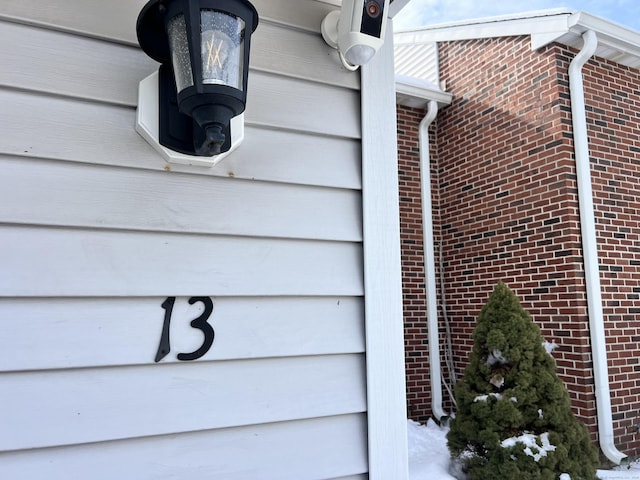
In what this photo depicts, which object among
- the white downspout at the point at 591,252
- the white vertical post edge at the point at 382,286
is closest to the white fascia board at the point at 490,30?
the white downspout at the point at 591,252

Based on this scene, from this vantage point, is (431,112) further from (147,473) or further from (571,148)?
(147,473)

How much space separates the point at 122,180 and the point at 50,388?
1.54 ft

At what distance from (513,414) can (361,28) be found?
2.56 meters

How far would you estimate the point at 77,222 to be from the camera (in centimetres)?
104

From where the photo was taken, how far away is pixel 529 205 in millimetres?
3967

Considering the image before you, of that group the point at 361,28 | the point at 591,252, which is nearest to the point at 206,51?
the point at 361,28

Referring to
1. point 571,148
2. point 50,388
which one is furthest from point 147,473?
point 571,148

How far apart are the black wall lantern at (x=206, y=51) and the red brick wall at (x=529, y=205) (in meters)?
3.33

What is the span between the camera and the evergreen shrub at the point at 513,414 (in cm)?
282

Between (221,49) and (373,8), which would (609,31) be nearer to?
(373,8)

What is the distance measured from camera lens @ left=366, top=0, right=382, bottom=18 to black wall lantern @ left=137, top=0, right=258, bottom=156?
1.07 feet

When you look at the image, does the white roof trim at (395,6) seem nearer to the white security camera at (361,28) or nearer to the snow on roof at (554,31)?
the white security camera at (361,28)

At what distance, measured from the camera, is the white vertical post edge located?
1.28m

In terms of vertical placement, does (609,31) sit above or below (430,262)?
above
